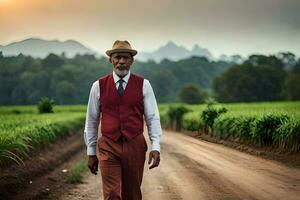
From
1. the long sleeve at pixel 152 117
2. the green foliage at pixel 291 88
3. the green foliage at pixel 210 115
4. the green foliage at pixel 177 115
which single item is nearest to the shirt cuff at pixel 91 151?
the long sleeve at pixel 152 117

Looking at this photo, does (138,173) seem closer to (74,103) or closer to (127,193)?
(127,193)

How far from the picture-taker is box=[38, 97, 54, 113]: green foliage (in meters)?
31.2

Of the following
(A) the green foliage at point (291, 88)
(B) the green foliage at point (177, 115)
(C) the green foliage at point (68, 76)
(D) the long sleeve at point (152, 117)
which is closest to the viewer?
(D) the long sleeve at point (152, 117)

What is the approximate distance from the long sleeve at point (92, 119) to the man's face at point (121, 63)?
0.81ft

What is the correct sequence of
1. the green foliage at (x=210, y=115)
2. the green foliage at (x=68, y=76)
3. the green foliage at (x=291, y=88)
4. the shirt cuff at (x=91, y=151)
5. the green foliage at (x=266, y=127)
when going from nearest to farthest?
the shirt cuff at (x=91, y=151)
the green foliage at (x=266, y=127)
the green foliage at (x=210, y=115)
the green foliage at (x=68, y=76)
the green foliage at (x=291, y=88)

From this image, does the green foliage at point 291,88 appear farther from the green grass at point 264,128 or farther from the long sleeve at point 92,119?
the long sleeve at point 92,119

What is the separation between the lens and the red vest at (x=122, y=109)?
5031mm

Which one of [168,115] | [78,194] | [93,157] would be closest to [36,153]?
[78,194]

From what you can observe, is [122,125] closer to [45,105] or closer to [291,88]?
[45,105]

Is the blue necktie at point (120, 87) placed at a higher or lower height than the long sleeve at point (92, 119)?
higher

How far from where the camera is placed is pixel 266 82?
6812 centimetres

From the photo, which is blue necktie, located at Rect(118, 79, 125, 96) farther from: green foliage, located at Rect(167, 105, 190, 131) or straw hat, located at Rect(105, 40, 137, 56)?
green foliage, located at Rect(167, 105, 190, 131)

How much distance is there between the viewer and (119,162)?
5.11 meters

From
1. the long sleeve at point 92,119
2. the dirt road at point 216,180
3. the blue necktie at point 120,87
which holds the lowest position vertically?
the dirt road at point 216,180
